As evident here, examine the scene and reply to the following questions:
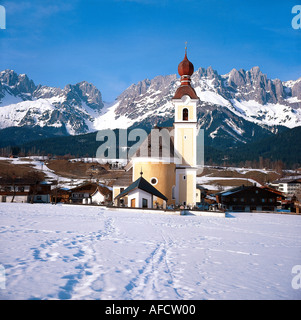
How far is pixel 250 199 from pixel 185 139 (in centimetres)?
2836

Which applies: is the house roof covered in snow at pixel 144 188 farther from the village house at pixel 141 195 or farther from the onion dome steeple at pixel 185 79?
the onion dome steeple at pixel 185 79

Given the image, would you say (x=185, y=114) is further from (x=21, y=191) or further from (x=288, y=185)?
(x=288, y=185)

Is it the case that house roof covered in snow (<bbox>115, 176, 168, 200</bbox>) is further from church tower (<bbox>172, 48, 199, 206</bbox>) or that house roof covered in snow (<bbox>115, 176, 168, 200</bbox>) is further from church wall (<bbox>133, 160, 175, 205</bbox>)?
church tower (<bbox>172, 48, 199, 206</bbox>)

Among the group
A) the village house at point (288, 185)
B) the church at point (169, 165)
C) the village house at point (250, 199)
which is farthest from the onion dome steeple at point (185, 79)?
the village house at point (288, 185)

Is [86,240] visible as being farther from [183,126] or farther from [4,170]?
[4,170]

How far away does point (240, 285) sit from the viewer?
7.39 meters

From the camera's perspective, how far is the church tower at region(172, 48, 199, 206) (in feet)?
114

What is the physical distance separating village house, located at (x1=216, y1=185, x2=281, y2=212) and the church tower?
966 inches

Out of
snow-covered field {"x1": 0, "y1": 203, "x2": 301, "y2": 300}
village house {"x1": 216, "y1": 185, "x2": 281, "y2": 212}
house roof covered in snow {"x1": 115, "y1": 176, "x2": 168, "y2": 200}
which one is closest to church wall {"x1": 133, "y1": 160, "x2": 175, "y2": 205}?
house roof covered in snow {"x1": 115, "y1": 176, "x2": 168, "y2": 200}

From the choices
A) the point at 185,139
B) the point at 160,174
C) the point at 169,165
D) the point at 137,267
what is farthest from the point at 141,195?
the point at 137,267

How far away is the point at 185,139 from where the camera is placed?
118 feet

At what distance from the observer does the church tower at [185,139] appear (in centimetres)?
3475

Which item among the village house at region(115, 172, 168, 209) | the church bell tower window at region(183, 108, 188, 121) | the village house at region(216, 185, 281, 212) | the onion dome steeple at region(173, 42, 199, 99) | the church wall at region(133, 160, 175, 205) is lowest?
the village house at region(216, 185, 281, 212)

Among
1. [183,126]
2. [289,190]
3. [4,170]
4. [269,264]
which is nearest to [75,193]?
[183,126]
